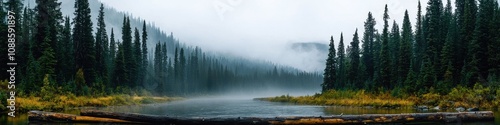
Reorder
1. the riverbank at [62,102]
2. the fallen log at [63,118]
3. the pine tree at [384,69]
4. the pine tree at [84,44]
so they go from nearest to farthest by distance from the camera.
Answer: the fallen log at [63,118]
the riverbank at [62,102]
the pine tree at [84,44]
the pine tree at [384,69]

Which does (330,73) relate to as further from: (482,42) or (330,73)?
(482,42)

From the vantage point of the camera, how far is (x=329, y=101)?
2539 inches

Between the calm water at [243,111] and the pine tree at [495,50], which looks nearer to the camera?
the calm water at [243,111]

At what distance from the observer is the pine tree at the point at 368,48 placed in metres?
81.2

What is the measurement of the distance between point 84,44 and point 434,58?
169 ft

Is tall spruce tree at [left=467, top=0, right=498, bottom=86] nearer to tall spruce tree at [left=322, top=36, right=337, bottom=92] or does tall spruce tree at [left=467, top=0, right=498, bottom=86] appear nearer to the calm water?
the calm water

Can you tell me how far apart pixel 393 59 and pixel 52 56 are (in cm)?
5045

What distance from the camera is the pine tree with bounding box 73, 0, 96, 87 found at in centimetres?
6378

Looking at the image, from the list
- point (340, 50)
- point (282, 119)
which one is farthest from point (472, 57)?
point (340, 50)

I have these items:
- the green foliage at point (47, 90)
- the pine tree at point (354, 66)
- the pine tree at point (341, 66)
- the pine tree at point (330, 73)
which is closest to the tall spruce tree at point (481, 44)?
the pine tree at point (354, 66)

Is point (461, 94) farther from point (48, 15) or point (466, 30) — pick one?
point (48, 15)

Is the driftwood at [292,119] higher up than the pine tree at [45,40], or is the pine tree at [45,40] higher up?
the pine tree at [45,40]

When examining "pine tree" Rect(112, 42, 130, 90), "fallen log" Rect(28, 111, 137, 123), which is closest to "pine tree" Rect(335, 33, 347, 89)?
"pine tree" Rect(112, 42, 130, 90)

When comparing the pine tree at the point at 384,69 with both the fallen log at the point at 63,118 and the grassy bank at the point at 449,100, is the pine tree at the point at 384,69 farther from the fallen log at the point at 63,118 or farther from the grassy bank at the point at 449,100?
the fallen log at the point at 63,118
